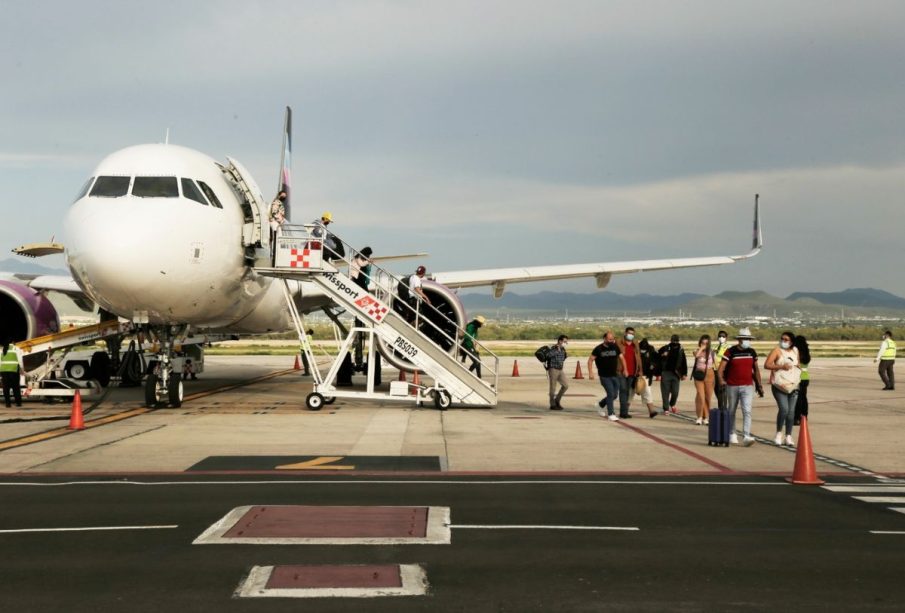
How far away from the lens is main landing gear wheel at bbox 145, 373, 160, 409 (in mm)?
20828

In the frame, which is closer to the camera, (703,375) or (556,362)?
(703,375)

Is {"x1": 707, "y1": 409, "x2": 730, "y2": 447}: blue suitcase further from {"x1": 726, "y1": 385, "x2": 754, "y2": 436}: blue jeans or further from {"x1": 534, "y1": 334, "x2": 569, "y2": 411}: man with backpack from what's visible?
{"x1": 534, "y1": 334, "x2": 569, "y2": 411}: man with backpack

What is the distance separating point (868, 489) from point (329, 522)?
629 cm

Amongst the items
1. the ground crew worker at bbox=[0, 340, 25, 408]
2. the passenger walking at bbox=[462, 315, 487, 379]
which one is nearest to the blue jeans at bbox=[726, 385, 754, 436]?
the passenger walking at bbox=[462, 315, 487, 379]

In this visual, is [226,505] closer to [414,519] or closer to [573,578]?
[414,519]

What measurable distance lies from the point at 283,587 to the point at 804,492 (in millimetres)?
6646

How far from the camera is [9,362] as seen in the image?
21906 mm

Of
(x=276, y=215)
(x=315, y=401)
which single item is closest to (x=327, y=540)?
(x=315, y=401)

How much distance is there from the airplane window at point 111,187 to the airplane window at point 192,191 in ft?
3.41

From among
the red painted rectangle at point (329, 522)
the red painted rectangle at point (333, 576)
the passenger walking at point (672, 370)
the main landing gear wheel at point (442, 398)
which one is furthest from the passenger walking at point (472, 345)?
the red painted rectangle at point (333, 576)

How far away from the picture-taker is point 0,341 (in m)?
25.4

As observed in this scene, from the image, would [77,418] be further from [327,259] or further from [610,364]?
[610,364]

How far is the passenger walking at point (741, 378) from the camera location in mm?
15508

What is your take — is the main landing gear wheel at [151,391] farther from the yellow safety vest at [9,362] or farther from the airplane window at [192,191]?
the airplane window at [192,191]
